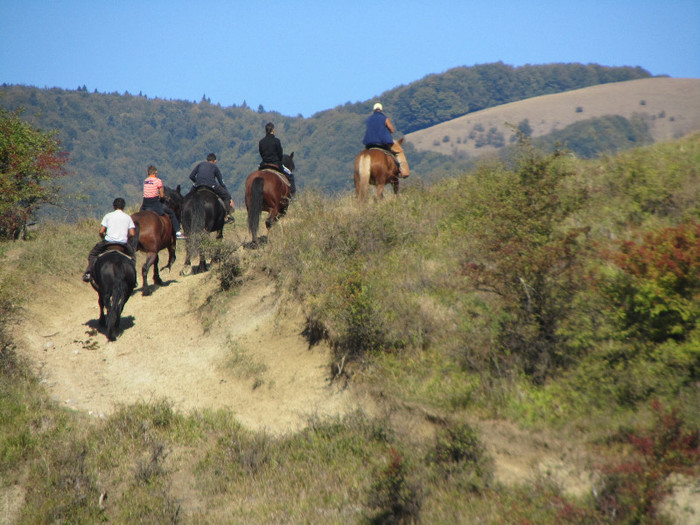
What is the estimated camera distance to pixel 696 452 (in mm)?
5188

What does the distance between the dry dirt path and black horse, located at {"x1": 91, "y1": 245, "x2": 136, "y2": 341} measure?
688mm

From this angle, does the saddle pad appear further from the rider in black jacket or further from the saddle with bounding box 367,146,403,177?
the saddle with bounding box 367,146,403,177

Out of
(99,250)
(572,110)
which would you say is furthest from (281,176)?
(572,110)

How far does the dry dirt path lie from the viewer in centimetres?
→ 884

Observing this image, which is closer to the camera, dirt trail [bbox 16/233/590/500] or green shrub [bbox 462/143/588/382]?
dirt trail [bbox 16/233/590/500]

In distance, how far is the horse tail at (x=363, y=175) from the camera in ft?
47.1

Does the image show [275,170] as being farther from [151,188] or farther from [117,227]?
[117,227]

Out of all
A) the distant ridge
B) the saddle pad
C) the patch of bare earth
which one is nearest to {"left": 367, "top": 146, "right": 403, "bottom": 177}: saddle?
the saddle pad

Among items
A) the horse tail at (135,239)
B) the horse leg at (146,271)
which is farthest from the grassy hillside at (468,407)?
the horse leg at (146,271)

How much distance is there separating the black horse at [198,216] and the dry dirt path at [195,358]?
116cm

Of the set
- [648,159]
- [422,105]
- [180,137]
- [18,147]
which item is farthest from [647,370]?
[180,137]

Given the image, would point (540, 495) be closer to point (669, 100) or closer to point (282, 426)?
point (282, 426)

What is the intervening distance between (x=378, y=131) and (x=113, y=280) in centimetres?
712

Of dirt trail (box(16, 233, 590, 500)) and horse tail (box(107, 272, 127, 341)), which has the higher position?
horse tail (box(107, 272, 127, 341))
